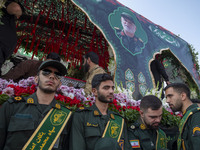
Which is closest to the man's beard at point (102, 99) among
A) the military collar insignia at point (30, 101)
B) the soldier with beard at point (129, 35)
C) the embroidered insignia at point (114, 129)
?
the embroidered insignia at point (114, 129)

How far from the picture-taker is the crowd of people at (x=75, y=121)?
7.24 ft

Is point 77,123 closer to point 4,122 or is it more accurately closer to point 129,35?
point 4,122

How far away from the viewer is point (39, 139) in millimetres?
2293

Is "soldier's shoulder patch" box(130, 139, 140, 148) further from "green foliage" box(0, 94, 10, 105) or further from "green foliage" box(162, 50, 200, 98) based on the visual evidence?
"green foliage" box(162, 50, 200, 98)

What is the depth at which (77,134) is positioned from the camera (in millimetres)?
2521

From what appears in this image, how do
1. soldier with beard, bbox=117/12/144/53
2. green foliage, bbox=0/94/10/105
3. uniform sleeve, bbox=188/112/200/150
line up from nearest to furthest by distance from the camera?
uniform sleeve, bbox=188/112/200/150 → green foliage, bbox=0/94/10/105 → soldier with beard, bbox=117/12/144/53

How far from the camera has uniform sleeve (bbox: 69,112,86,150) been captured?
2447mm

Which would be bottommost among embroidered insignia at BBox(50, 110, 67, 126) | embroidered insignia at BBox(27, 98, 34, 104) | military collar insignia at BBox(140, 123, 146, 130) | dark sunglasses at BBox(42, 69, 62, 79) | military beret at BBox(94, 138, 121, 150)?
military beret at BBox(94, 138, 121, 150)

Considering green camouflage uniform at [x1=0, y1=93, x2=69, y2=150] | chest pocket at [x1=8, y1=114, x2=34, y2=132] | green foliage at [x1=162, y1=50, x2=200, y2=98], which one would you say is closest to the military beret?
green camouflage uniform at [x1=0, y1=93, x2=69, y2=150]

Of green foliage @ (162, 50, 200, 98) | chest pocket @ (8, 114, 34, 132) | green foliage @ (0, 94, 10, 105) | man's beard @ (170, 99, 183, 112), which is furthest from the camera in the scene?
green foliage @ (162, 50, 200, 98)

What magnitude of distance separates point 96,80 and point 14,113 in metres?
1.42

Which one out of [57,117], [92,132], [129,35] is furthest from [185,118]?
[129,35]

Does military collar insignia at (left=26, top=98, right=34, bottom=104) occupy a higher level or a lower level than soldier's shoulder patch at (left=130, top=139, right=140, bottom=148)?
higher

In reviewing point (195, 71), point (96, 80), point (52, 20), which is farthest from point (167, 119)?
point (195, 71)
